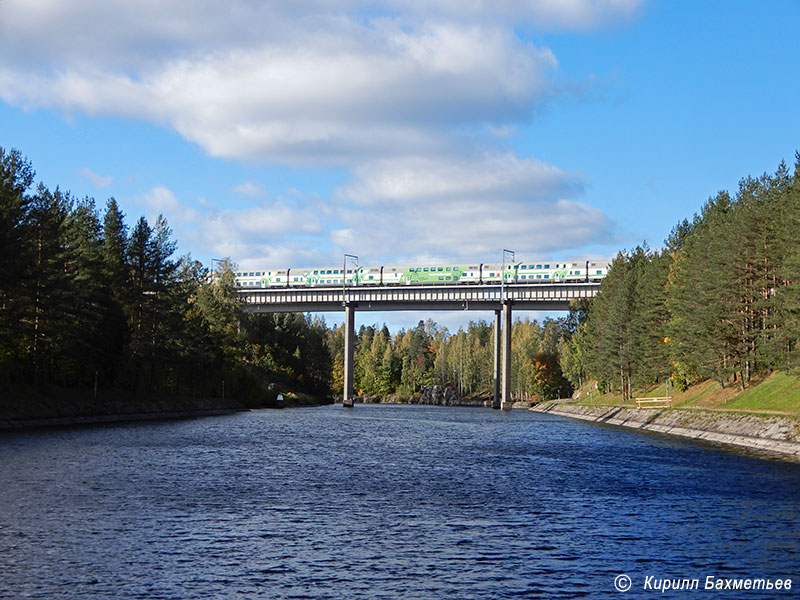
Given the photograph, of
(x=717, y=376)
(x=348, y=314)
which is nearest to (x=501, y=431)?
(x=717, y=376)

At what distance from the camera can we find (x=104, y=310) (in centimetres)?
8150

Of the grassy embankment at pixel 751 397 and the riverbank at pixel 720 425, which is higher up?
the grassy embankment at pixel 751 397

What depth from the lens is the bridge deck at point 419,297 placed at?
14775 centimetres

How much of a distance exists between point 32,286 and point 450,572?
55366 millimetres

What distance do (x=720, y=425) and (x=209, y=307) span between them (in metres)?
78.8

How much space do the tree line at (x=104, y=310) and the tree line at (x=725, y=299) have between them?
179ft

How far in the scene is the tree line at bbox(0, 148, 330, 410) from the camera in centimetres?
6536

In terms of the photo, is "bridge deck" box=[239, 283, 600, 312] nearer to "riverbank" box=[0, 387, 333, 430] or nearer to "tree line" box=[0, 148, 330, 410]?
"tree line" box=[0, 148, 330, 410]

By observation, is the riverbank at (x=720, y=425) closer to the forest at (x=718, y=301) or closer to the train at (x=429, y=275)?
the forest at (x=718, y=301)

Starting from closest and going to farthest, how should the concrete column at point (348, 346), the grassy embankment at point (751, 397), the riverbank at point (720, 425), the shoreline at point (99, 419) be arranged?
the riverbank at point (720, 425) < the shoreline at point (99, 419) < the grassy embankment at point (751, 397) < the concrete column at point (348, 346)

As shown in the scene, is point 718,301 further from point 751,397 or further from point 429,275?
point 429,275

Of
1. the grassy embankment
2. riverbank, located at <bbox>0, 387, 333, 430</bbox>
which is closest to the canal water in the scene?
the grassy embankment

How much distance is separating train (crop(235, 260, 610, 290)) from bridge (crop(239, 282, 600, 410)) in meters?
0.95

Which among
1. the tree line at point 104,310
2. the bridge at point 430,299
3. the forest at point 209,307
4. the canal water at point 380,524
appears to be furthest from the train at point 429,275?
the canal water at point 380,524
